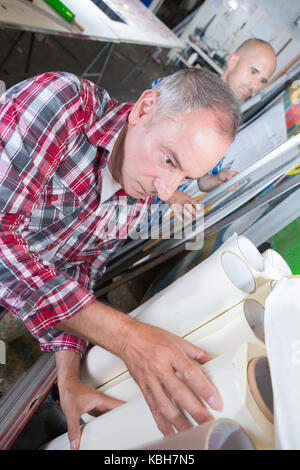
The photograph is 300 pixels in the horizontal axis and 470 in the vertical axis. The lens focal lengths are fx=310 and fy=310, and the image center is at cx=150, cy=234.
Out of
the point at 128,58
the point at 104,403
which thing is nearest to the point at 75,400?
the point at 104,403

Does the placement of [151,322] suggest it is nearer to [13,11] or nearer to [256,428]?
[256,428]

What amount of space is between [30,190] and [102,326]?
1.32 feet

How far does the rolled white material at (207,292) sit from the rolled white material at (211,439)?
0.30 meters

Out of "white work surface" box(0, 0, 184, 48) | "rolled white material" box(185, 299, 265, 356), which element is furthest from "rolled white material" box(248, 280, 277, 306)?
"white work surface" box(0, 0, 184, 48)

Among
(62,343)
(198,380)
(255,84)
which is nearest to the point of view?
(198,380)

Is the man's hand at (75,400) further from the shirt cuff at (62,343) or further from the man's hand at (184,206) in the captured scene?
the man's hand at (184,206)

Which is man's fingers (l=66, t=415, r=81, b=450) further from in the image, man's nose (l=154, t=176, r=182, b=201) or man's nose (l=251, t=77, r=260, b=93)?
man's nose (l=251, t=77, r=260, b=93)

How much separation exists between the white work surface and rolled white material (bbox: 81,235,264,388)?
66.9 inches

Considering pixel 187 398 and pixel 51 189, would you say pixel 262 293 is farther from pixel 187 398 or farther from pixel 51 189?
pixel 51 189

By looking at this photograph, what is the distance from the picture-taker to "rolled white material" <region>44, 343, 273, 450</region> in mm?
423

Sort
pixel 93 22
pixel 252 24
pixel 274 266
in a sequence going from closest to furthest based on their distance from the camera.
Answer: pixel 274 266
pixel 252 24
pixel 93 22

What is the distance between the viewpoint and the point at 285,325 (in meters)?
0.47

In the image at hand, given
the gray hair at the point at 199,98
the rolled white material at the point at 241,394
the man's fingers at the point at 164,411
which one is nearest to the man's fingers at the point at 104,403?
the man's fingers at the point at 164,411

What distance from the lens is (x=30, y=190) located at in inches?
32.3
